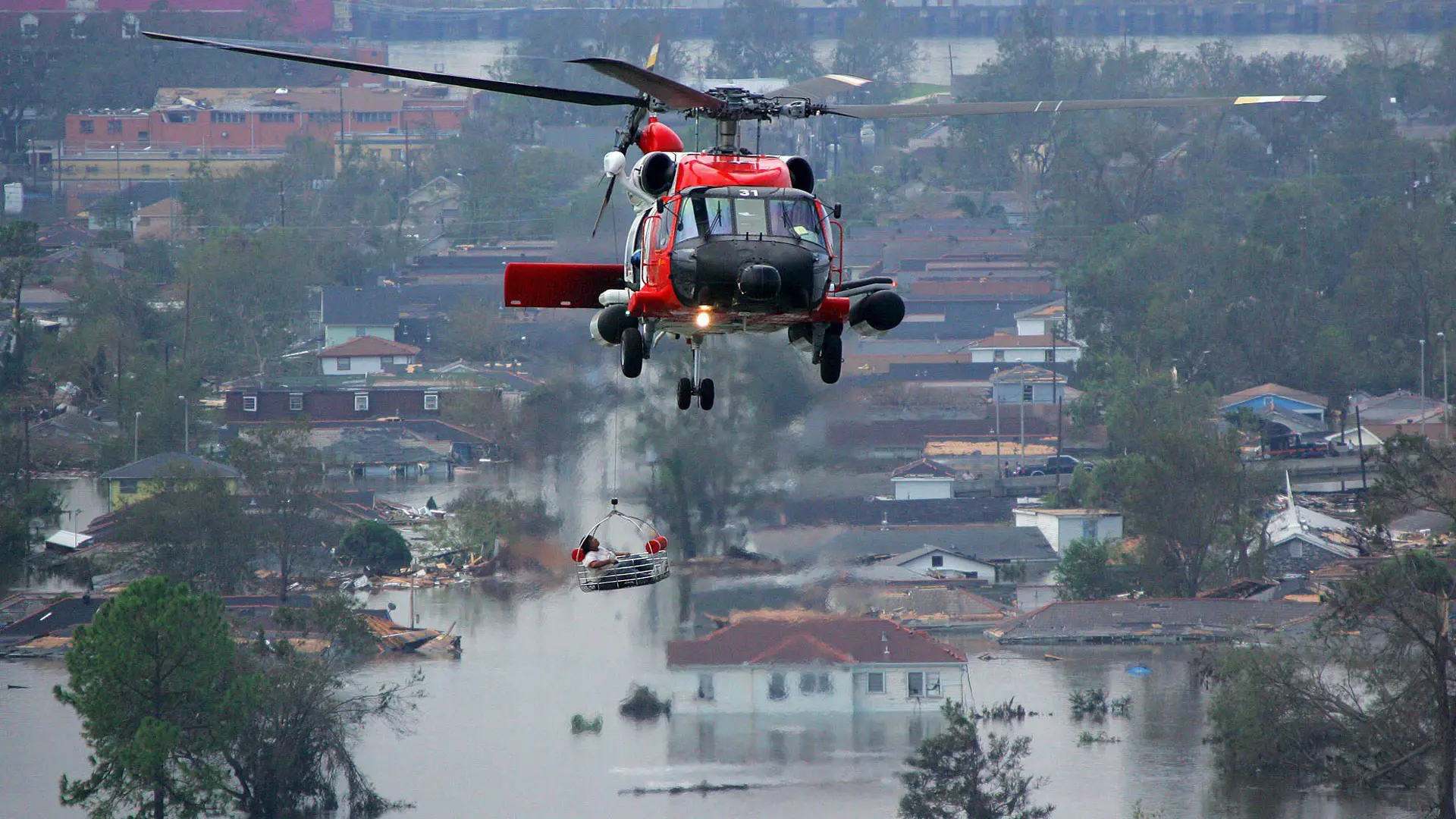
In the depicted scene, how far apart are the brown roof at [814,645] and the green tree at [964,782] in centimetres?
387

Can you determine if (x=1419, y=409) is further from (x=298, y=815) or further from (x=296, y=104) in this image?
(x=296, y=104)

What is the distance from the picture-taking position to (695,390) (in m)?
15.4

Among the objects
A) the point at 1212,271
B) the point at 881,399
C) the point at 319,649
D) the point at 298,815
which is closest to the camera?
the point at 298,815

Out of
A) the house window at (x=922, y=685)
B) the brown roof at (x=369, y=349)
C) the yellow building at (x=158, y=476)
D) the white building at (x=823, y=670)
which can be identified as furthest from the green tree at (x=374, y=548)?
the brown roof at (x=369, y=349)

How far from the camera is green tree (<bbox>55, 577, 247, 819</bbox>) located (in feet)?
119

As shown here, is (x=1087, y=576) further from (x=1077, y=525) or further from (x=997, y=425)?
(x=997, y=425)

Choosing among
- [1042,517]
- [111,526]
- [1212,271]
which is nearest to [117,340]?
[111,526]

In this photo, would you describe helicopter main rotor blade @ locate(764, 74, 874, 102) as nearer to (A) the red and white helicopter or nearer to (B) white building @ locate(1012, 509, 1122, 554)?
(A) the red and white helicopter

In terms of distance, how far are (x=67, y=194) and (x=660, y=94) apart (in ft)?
285

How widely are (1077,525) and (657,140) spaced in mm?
35934

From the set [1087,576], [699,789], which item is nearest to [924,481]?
[1087,576]

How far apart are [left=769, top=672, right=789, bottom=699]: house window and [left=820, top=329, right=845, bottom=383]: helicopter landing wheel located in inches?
1015

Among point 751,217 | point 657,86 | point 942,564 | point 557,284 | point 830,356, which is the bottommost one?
point 942,564

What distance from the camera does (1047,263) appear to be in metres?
80.3
